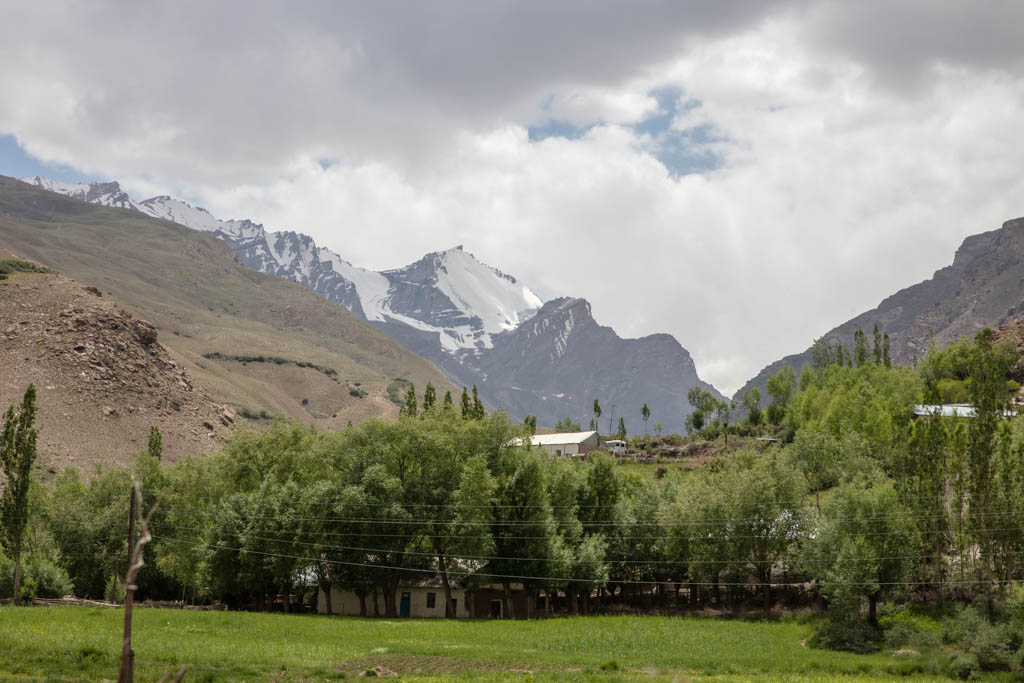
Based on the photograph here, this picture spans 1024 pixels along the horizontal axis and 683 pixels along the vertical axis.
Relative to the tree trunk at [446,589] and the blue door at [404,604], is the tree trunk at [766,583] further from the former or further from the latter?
the blue door at [404,604]

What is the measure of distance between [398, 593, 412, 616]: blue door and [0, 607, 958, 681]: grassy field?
9944 mm

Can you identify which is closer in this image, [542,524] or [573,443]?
[542,524]

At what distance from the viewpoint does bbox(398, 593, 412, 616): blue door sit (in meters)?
75.0

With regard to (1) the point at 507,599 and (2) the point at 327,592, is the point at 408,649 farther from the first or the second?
(2) the point at 327,592

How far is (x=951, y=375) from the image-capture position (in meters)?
161

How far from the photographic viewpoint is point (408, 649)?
4594cm

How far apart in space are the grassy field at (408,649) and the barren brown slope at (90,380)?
91088 millimetres

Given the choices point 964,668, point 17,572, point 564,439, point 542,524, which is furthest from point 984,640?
point 564,439

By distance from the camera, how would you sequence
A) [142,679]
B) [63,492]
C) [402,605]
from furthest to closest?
[63,492] → [402,605] → [142,679]

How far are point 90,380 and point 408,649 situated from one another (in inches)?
5613

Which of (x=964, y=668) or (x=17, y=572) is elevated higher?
(x=17, y=572)

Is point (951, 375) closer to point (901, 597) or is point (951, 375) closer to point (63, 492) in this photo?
point (901, 597)

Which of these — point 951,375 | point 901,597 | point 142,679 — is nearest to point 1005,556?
point 901,597

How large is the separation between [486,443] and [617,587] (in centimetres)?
2145
